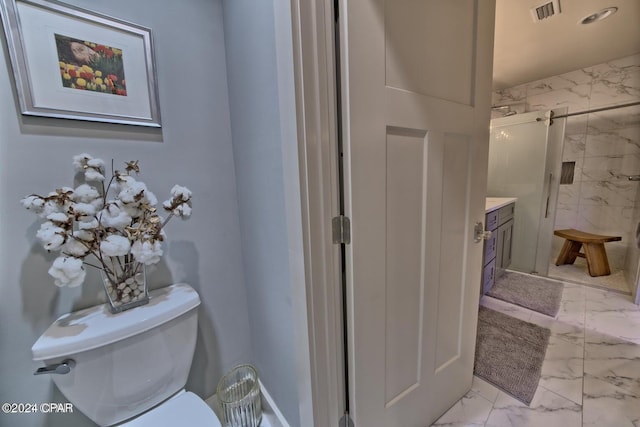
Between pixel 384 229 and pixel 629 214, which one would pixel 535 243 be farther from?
pixel 384 229

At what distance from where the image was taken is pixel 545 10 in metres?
1.61

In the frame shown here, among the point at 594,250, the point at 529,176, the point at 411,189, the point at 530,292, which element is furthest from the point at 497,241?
the point at 411,189

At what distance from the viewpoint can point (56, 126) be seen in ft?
2.88

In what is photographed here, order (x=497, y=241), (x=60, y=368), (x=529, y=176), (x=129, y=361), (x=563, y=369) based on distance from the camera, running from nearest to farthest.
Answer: (x=60, y=368)
(x=129, y=361)
(x=563, y=369)
(x=497, y=241)
(x=529, y=176)

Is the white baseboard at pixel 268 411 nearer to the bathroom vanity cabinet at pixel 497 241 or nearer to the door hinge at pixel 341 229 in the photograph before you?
the door hinge at pixel 341 229

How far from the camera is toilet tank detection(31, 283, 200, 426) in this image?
2.57ft

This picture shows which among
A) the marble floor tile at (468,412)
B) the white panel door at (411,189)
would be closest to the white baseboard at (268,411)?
the white panel door at (411,189)

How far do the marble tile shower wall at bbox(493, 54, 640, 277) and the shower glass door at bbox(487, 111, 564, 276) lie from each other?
648 millimetres

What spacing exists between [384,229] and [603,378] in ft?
5.70

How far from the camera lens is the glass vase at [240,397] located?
1093mm

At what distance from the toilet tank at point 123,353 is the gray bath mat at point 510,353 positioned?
64.2 inches

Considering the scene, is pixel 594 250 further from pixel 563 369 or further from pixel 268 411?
pixel 268 411

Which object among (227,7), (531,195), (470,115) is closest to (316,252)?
(470,115)

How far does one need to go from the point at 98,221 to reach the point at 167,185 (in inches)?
11.3
